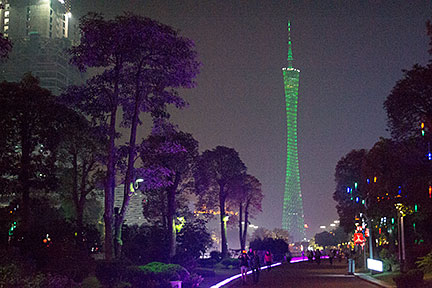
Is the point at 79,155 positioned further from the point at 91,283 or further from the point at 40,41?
the point at 40,41

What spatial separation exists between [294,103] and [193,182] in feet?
435

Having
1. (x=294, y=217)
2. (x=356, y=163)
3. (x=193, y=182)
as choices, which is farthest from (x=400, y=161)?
(x=294, y=217)

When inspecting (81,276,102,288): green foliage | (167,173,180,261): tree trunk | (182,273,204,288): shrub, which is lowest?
(182,273,204,288): shrub

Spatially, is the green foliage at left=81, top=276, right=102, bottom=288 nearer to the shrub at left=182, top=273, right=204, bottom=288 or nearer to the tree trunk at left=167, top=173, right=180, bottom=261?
the shrub at left=182, top=273, right=204, bottom=288

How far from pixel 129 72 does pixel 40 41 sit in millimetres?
140055

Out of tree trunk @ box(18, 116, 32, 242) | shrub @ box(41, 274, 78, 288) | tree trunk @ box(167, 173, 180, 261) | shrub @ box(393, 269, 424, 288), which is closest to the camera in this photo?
shrub @ box(41, 274, 78, 288)

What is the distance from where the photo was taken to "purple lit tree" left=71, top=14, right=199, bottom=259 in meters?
30.2

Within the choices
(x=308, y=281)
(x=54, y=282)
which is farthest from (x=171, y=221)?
(x=54, y=282)

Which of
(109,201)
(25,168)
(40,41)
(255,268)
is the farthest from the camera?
(40,41)

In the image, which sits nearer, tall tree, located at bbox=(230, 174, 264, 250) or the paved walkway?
the paved walkway

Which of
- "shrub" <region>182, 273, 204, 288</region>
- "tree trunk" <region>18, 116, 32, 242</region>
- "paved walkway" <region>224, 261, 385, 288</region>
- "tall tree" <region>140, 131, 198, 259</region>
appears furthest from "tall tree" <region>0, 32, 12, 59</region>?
"tall tree" <region>140, 131, 198, 259</region>

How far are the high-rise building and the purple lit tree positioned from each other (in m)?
79.5

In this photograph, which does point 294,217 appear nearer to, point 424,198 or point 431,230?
point 431,230

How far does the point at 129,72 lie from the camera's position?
32375 mm
